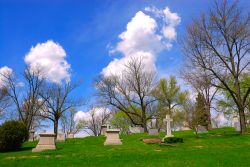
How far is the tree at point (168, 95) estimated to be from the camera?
163ft

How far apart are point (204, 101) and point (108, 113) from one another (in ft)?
105

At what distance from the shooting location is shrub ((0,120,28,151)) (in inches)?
819

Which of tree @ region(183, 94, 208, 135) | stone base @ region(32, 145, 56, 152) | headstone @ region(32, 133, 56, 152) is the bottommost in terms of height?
stone base @ region(32, 145, 56, 152)

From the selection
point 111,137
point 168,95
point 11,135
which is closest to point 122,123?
point 168,95

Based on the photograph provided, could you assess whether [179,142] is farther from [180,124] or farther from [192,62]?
[180,124]

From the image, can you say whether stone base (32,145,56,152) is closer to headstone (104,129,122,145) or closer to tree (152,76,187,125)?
headstone (104,129,122,145)

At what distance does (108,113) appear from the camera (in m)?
71.6

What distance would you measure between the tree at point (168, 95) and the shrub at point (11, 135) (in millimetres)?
29153

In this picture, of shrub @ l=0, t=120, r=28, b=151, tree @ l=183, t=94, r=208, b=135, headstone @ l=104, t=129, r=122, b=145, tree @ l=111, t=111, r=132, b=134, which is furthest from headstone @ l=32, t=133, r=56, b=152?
tree @ l=111, t=111, r=132, b=134

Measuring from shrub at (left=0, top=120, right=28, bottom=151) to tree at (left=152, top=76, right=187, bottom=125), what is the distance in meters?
29.2

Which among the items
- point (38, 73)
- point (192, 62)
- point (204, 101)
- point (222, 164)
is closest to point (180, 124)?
point (204, 101)

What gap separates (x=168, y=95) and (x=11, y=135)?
3329 centimetres

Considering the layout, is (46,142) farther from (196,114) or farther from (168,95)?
(168,95)

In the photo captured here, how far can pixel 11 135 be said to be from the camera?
2103 centimetres
